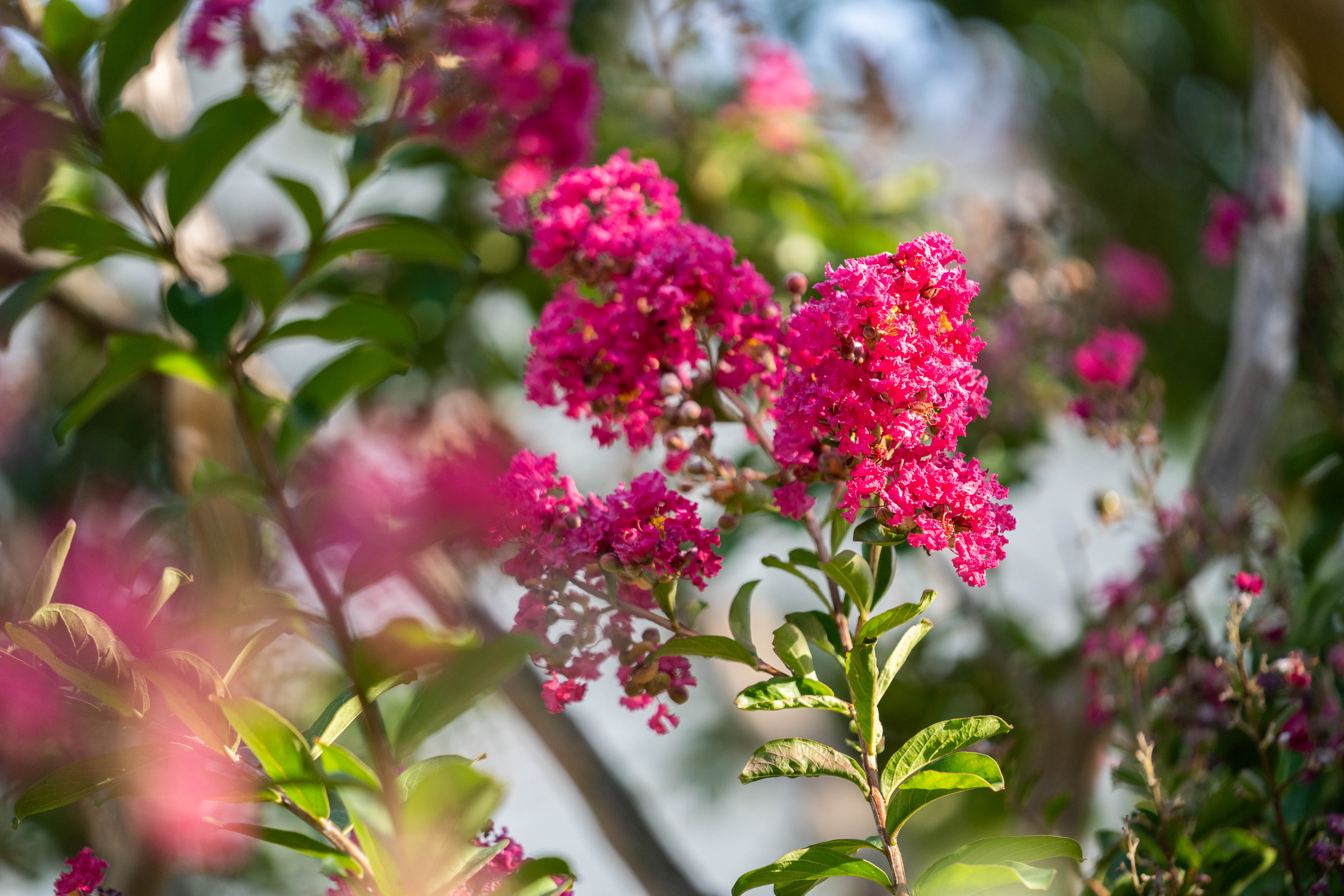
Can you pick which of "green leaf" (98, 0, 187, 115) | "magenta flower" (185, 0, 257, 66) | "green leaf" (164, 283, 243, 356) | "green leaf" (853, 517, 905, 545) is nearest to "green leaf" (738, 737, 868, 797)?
"green leaf" (853, 517, 905, 545)

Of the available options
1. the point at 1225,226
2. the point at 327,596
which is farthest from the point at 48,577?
the point at 1225,226

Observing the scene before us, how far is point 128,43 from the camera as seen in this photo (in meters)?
0.85

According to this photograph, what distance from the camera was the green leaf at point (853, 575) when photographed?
0.58 meters

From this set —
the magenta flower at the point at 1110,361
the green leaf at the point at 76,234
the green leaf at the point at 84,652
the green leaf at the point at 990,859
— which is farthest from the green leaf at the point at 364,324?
the magenta flower at the point at 1110,361

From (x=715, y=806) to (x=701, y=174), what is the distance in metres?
1.81

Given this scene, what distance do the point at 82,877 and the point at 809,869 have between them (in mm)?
491

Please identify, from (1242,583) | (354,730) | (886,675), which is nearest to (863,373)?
(886,675)

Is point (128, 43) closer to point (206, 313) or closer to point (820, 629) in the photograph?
point (206, 313)

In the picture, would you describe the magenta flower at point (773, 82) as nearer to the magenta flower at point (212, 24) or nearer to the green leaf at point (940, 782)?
the magenta flower at point (212, 24)

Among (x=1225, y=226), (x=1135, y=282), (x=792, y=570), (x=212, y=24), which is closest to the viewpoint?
(x=792, y=570)

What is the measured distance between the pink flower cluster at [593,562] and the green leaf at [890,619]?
108mm

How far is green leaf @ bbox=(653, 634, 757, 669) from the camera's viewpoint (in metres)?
0.58

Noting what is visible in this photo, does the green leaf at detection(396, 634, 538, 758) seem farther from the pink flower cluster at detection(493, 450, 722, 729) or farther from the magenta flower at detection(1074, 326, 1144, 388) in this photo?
the magenta flower at detection(1074, 326, 1144, 388)

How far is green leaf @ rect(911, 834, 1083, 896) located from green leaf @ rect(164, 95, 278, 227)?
2.66ft
